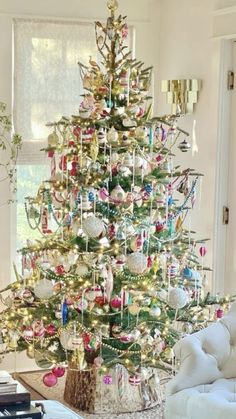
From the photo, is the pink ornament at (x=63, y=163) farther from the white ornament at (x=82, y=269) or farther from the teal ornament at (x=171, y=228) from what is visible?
the teal ornament at (x=171, y=228)

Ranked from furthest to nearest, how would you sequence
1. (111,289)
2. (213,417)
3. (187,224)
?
(187,224) < (111,289) < (213,417)

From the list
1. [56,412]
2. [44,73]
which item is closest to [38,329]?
[56,412]

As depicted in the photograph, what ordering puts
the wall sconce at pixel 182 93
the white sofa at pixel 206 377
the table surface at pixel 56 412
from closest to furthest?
the table surface at pixel 56 412, the white sofa at pixel 206 377, the wall sconce at pixel 182 93

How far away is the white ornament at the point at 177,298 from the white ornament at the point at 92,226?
19.7 inches

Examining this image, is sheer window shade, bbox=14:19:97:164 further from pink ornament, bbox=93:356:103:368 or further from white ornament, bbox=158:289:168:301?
pink ornament, bbox=93:356:103:368

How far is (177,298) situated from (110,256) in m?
0.42

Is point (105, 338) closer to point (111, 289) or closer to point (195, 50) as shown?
point (111, 289)

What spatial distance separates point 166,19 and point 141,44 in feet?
0.78

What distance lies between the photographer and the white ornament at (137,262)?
4160 millimetres

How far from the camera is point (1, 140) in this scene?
16.3ft

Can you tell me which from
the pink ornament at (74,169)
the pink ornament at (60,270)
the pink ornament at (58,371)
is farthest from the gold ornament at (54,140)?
the pink ornament at (58,371)

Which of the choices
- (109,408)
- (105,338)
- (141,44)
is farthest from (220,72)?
(109,408)

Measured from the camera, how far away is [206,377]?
11.6 ft

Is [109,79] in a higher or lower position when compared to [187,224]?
higher
